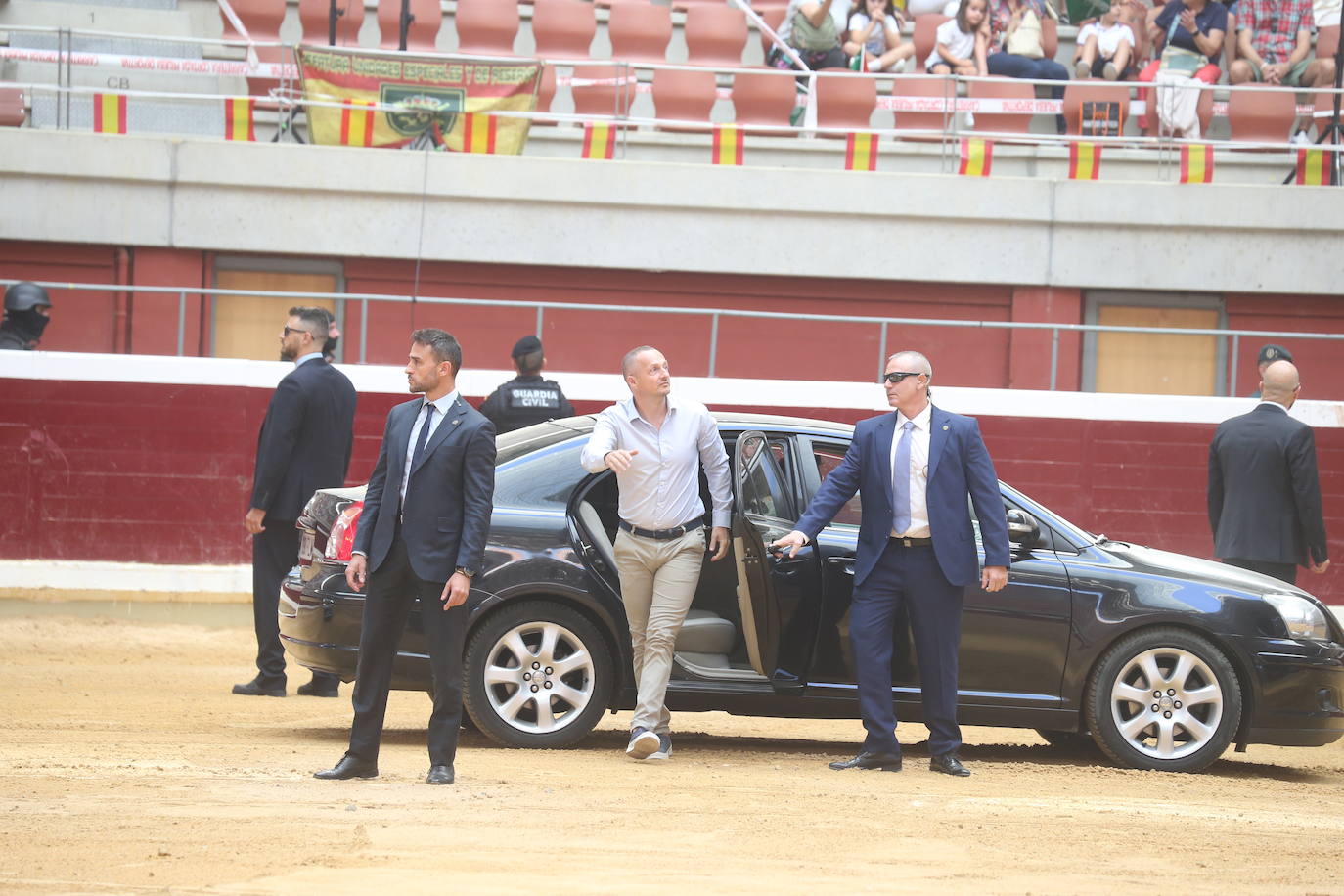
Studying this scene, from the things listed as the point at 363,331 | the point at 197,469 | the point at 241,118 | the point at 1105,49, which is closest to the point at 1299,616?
the point at 363,331

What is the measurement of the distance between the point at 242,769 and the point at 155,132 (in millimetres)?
12234

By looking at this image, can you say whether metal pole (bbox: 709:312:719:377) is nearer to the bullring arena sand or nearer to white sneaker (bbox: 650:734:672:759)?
the bullring arena sand

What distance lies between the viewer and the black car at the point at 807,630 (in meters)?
8.73

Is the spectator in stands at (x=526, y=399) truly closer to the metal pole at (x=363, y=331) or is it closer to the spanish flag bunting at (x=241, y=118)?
the metal pole at (x=363, y=331)

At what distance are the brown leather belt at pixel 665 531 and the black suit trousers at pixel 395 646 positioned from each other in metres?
1.17

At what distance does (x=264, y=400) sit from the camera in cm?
1540

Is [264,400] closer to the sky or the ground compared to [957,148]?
closer to the ground

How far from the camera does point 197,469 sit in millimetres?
15367

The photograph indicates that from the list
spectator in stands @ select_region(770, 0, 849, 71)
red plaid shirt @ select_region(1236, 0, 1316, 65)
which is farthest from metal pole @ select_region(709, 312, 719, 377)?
red plaid shirt @ select_region(1236, 0, 1316, 65)

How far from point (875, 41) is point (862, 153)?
2526 mm

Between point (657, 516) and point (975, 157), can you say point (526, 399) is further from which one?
point (975, 157)

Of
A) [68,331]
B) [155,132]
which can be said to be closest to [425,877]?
[68,331]

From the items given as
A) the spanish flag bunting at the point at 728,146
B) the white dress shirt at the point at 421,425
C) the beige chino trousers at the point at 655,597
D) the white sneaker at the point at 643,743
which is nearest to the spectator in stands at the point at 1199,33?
the spanish flag bunting at the point at 728,146

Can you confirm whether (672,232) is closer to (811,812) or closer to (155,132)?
Answer: (155,132)
